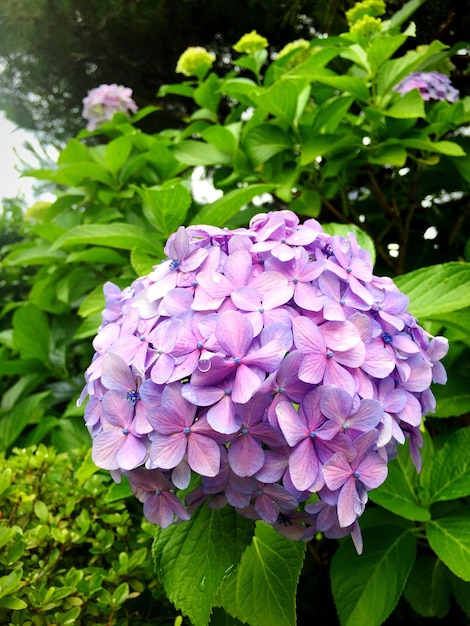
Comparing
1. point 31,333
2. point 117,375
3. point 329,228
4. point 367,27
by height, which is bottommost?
point 31,333

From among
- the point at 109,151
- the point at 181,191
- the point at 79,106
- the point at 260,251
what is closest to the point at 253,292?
the point at 260,251

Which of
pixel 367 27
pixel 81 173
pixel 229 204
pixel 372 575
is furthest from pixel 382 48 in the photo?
pixel 372 575

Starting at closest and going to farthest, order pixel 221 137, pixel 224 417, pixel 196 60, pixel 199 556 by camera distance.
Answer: pixel 224 417 < pixel 199 556 < pixel 221 137 < pixel 196 60

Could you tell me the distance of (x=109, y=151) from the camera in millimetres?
1170

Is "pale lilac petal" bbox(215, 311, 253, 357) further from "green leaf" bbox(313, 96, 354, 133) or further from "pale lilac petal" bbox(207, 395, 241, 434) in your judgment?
"green leaf" bbox(313, 96, 354, 133)

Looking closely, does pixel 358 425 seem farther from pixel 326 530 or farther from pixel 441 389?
pixel 441 389

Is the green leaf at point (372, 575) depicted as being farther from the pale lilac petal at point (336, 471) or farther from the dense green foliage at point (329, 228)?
the pale lilac petal at point (336, 471)

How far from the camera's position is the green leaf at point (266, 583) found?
0.61m

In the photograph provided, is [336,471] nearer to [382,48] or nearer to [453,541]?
[453,541]

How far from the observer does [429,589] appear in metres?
0.94

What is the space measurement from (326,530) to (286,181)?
767 millimetres

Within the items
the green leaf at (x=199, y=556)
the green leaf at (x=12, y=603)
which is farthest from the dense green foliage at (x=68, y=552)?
the green leaf at (x=199, y=556)

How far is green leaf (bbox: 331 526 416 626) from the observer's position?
29.1 inches

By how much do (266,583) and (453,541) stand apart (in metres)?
0.28
